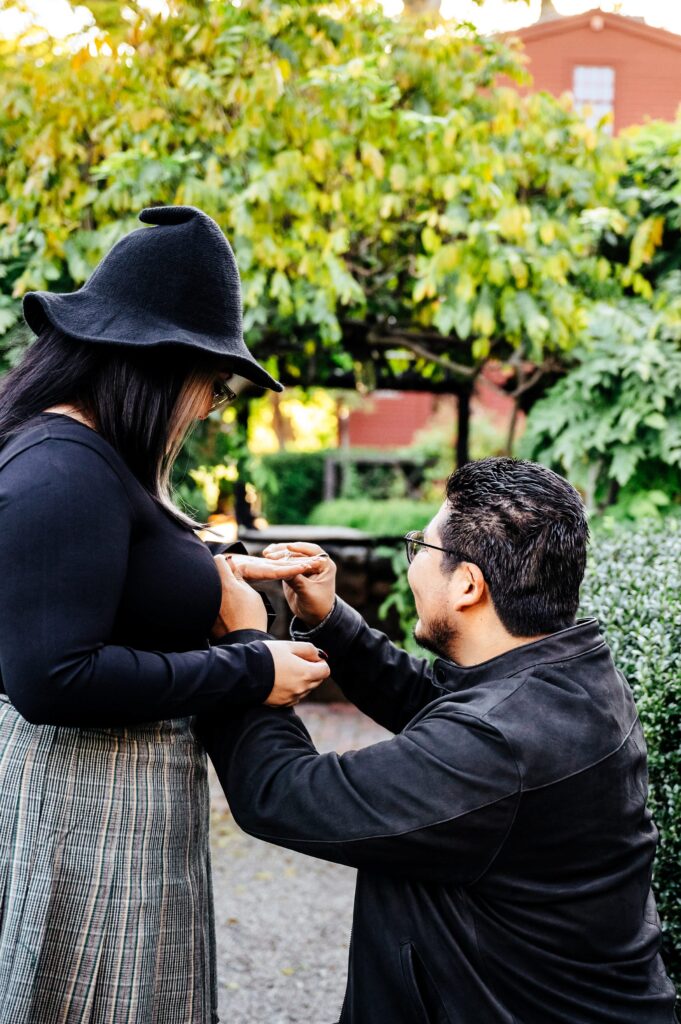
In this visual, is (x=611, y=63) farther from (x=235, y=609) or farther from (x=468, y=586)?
(x=235, y=609)

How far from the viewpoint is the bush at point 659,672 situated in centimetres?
238

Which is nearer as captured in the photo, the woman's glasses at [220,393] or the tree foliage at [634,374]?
the woman's glasses at [220,393]

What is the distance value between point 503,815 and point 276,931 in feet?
10.3

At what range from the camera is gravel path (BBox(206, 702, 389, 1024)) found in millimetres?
3674

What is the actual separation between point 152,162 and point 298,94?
0.91m

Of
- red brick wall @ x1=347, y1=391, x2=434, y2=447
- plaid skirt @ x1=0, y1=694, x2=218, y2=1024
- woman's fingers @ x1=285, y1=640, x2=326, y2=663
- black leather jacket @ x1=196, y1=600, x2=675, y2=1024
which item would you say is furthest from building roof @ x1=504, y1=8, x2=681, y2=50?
plaid skirt @ x1=0, y1=694, x2=218, y2=1024

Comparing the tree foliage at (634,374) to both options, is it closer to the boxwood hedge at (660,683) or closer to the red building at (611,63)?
the boxwood hedge at (660,683)

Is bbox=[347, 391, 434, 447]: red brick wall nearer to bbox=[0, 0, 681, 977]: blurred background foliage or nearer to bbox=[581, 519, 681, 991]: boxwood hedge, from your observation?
bbox=[0, 0, 681, 977]: blurred background foliage

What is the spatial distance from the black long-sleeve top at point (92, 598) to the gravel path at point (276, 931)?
2.57 metres

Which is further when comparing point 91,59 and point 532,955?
point 91,59

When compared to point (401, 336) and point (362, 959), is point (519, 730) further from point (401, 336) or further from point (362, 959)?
point (401, 336)

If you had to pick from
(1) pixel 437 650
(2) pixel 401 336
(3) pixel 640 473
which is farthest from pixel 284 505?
(1) pixel 437 650

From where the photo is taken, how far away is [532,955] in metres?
1.59

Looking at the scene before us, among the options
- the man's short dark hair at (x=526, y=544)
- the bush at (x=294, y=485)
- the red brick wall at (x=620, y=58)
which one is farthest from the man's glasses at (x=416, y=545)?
the red brick wall at (x=620, y=58)
